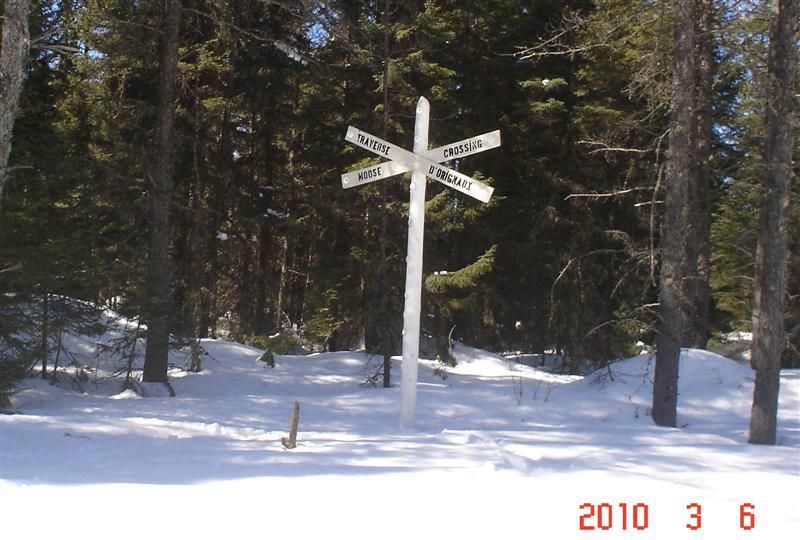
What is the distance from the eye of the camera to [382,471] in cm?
653

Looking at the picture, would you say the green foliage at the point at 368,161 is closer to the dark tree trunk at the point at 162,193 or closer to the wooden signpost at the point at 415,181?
the dark tree trunk at the point at 162,193

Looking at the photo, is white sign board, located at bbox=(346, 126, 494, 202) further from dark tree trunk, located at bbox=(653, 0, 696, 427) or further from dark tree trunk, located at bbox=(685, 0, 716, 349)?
dark tree trunk, located at bbox=(685, 0, 716, 349)

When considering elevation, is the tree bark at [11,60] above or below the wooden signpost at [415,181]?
above

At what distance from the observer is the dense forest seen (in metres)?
12.2

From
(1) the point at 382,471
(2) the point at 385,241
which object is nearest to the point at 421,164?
(1) the point at 382,471

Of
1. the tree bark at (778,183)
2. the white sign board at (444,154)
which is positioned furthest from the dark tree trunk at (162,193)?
the tree bark at (778,183)

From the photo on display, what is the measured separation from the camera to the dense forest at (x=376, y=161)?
12.2 metres

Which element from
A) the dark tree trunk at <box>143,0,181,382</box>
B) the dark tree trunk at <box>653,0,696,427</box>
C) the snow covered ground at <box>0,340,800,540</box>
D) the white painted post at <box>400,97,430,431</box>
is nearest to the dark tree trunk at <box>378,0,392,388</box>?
the snow covered ground at <box>0,340,800,540</box>

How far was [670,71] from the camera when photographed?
39.4 ft

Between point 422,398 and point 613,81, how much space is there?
32.4ft

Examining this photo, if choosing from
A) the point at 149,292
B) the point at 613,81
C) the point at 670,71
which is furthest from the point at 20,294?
the point at 613,81

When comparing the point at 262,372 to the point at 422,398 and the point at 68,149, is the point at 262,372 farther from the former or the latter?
the point at 68,149

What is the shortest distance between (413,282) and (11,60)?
603 cm
